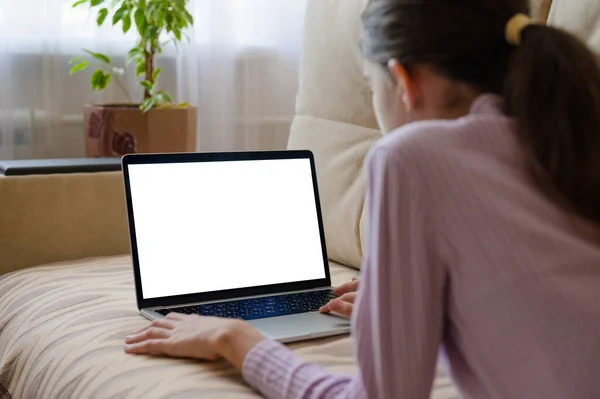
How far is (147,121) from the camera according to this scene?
2.08m

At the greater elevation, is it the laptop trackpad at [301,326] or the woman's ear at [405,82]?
the woman's ear at [405,82]

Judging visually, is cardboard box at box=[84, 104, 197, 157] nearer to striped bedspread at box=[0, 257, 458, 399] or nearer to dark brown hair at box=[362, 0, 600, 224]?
striped bedspread at box=[0, 257, 458, 399]

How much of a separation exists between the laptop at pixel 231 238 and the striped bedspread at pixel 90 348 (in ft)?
0.24

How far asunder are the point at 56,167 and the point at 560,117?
3.89ft

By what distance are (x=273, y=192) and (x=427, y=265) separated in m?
0.71

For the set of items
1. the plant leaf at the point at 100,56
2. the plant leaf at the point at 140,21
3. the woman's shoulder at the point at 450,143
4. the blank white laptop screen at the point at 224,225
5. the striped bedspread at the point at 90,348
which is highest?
the plant leaf at the point at 140,21

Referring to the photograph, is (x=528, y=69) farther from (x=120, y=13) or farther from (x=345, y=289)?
(x=120, y=13)

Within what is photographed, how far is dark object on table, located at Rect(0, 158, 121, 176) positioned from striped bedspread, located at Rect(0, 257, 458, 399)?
0.63 feet

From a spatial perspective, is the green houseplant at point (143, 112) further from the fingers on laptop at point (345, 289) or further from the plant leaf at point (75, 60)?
the fingers on laptop at point (345, 289)

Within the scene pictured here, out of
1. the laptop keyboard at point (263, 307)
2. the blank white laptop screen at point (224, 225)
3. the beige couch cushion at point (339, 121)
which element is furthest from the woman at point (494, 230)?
the beige couch cushion at point (339, 121)

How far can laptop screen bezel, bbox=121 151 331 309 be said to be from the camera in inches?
48.2

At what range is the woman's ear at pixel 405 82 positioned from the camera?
2.58 feet

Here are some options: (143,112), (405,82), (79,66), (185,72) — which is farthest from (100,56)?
(405,82)

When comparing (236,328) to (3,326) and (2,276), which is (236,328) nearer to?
(3,326)
